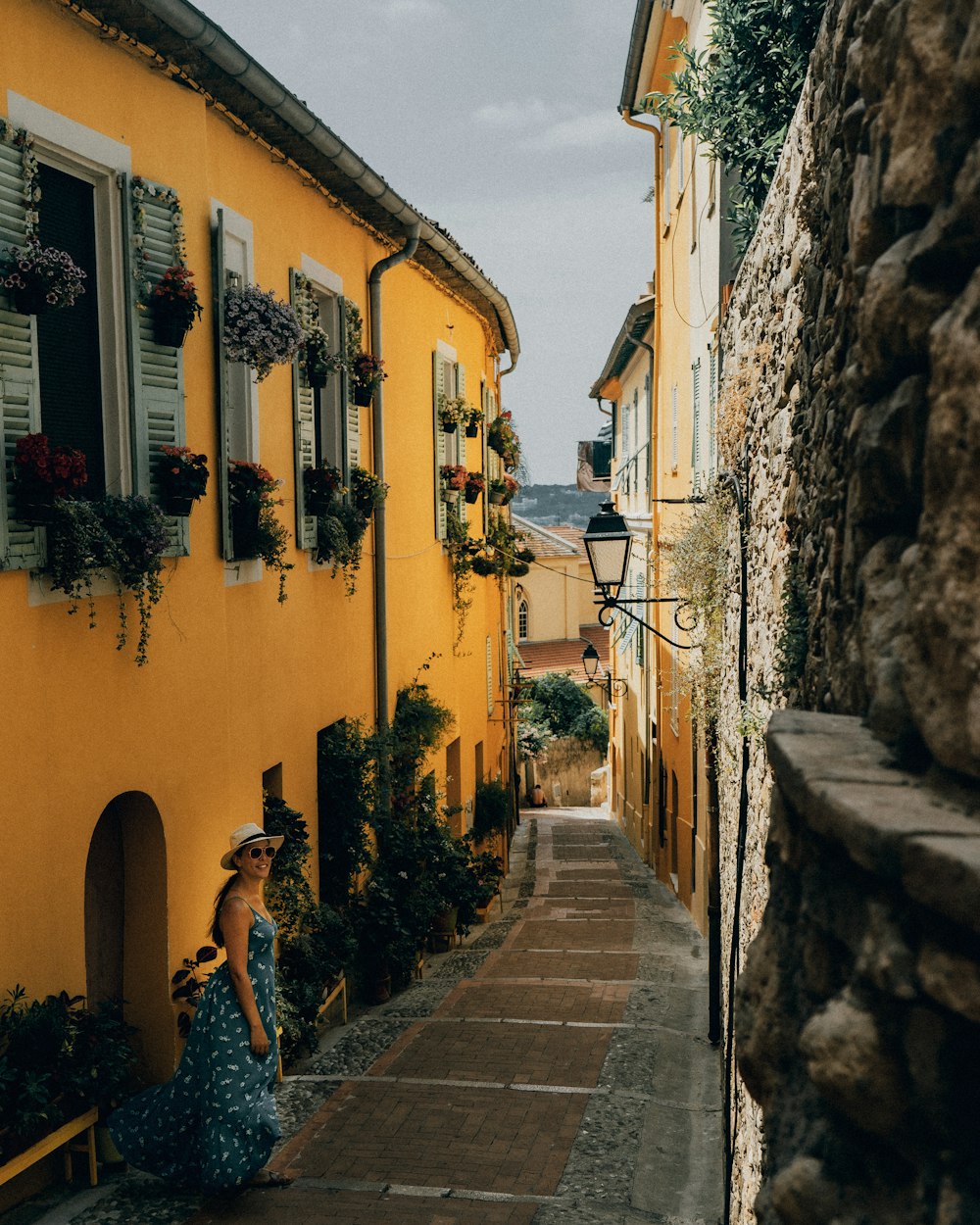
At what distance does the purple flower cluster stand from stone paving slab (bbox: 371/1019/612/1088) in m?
5.30

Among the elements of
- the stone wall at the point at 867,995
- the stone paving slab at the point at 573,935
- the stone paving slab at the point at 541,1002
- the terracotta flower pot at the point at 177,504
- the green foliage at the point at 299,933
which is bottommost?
the stone paving slab at the point at 573,935

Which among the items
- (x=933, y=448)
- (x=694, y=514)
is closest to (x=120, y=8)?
(x=694, y=514)

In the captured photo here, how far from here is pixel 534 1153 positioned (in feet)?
21.8

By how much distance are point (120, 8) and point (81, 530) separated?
2.81 meters

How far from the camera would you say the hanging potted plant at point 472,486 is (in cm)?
1520

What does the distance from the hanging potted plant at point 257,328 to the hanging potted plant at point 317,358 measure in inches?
63.4

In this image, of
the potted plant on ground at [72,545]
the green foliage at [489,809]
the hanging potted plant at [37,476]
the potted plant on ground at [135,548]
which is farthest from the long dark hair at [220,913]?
the green foliage at [489,809]

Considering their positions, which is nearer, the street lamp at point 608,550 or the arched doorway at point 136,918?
the arched doorway at point 136,918

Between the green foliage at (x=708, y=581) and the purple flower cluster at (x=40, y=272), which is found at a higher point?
the purple flower cluster at (x=40, y=272)

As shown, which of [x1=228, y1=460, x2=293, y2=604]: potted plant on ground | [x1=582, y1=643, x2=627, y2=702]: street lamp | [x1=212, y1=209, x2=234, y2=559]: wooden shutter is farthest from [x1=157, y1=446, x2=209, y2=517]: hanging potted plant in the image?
[x1=582, y1=643, x2=627, y2=702]: street lamp

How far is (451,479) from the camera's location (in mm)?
14711

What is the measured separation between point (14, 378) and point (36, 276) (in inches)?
18.4

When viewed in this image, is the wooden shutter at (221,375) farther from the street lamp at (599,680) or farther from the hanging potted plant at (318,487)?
the street lamp at (599,680)

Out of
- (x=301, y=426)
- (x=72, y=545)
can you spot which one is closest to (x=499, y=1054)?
(x=72, y=545)
